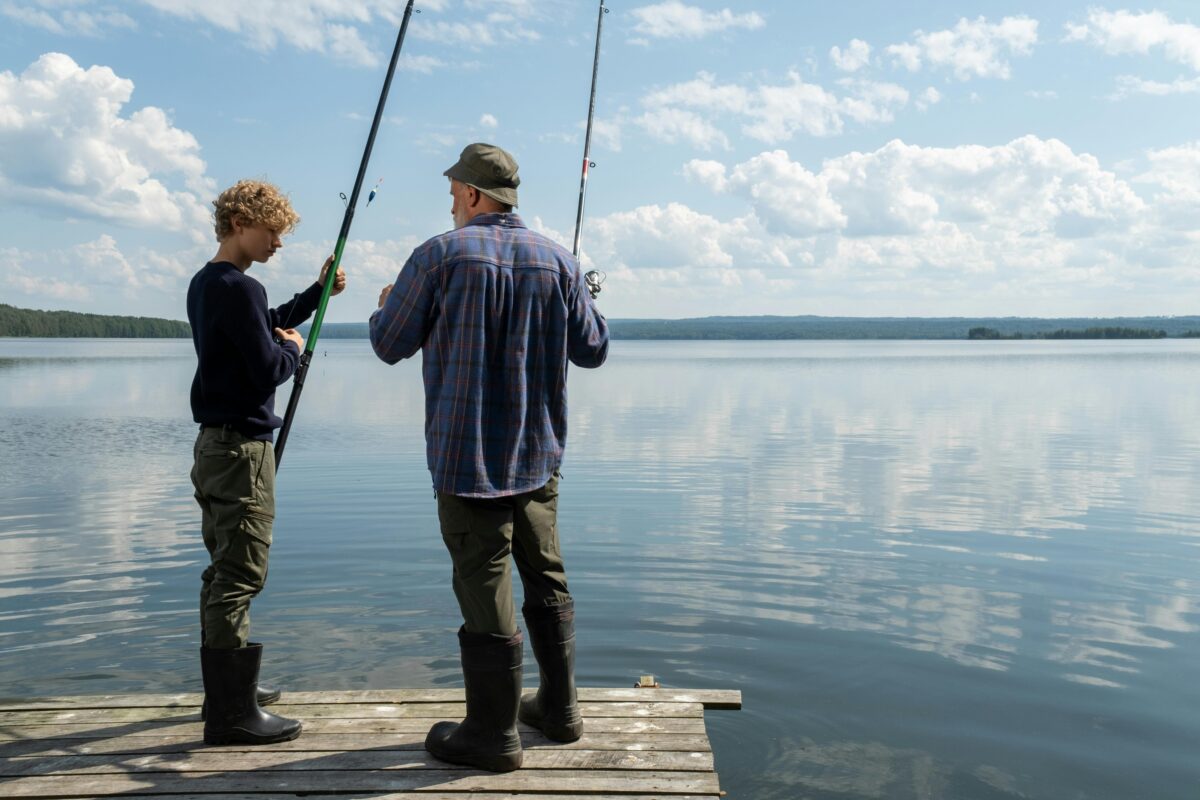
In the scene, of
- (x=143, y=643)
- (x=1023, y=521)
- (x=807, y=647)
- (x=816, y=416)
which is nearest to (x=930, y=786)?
(x=807, y=647)

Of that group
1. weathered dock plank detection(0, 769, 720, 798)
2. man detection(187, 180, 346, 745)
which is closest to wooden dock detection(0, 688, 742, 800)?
weathered dock plank detection(0, 769, 720, 798)

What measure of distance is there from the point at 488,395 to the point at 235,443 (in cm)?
87

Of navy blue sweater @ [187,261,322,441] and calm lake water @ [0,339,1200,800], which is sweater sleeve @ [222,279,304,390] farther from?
calm lake water @ [0,339,1200,800]

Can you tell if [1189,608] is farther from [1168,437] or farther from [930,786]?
[1168,437]

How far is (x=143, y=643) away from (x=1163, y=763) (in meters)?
5.17

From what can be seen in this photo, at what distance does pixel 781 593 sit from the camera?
24.8ft

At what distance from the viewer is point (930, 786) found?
4.44 meters

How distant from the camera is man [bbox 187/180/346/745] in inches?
142

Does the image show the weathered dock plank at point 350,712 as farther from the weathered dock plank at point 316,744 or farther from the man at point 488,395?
the man at point 488,395

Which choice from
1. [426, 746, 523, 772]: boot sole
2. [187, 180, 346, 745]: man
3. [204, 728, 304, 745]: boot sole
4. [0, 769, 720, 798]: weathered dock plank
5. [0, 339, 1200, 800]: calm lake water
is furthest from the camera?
[0, 339, 1200, 800]: calm lake water

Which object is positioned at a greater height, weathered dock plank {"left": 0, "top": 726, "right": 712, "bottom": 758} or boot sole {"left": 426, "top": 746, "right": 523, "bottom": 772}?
boot sole {"left": 426, "top": 746, "right": 523, "bottom": 772}

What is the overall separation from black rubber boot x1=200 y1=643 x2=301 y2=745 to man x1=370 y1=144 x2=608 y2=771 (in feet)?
1.86

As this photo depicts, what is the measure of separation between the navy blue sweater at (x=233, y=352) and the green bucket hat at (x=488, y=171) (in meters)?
0.77

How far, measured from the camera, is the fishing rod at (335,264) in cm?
412
